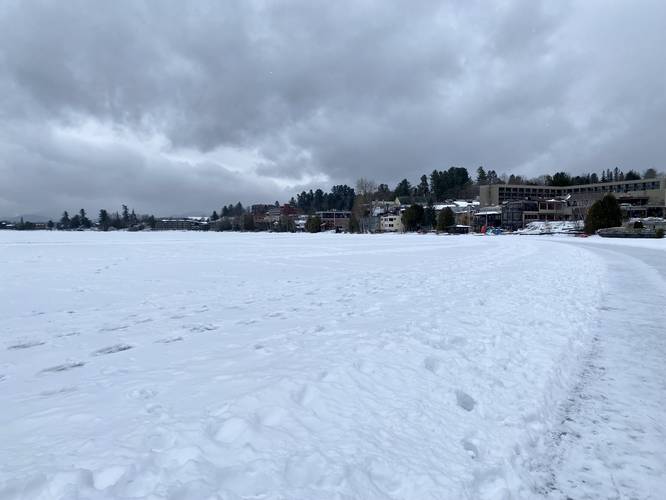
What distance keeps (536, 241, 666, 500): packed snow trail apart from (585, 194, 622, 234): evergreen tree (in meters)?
67.3

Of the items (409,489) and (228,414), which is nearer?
(409,489)

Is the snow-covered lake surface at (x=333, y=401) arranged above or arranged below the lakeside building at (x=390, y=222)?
below

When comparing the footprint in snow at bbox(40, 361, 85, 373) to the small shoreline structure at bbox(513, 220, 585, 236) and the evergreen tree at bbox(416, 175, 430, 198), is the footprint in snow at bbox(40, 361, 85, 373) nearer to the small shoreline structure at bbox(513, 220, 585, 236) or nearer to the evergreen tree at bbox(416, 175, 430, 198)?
the small shoreline structure at bbox(513, 220, 585, 236)

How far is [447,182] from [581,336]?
192124 mm

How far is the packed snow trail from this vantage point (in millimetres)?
3197

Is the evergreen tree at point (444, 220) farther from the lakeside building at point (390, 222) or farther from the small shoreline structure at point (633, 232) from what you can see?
the small shoreline structure at point (633, 232)

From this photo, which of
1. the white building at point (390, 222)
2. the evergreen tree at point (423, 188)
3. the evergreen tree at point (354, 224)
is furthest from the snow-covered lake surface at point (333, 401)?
the evergreen tree at point (423, 188)

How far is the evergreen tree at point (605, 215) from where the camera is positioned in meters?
62.3

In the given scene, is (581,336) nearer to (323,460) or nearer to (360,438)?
(360,438)

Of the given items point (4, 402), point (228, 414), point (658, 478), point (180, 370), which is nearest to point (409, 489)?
point (228, 414)

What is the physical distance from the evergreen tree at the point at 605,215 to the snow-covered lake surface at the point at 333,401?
215 ft

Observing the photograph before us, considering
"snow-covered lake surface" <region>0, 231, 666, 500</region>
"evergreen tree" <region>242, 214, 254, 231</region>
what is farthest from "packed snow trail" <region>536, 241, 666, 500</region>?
"evergreen tree" <region>242, 214, 254, 231</region>

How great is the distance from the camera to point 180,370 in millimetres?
5012

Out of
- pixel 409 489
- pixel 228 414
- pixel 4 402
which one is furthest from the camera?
pixel 4 402
